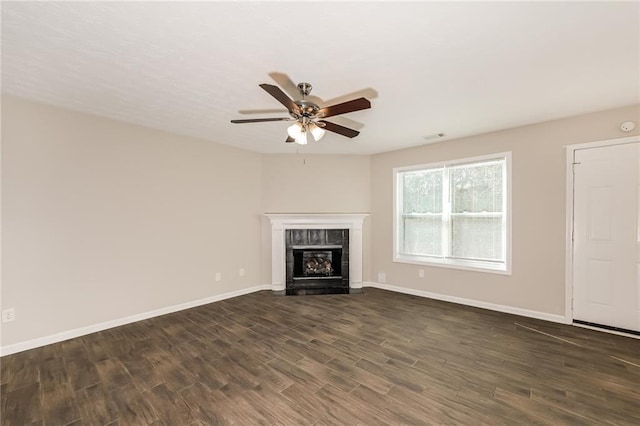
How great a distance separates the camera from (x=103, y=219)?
327 centimetres

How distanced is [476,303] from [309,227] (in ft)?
9.52

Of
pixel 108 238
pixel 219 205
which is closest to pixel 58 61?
pixel 108 238

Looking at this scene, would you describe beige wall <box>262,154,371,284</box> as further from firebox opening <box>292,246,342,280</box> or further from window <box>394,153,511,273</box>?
window <box>394,153,511,273</box>

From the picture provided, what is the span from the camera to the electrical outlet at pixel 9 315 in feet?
8.71

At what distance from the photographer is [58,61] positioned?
2102mm

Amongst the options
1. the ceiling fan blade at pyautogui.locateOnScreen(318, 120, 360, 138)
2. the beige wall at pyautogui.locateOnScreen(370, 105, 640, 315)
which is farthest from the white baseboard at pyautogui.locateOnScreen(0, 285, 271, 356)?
the beige wall at pyautogui.locateOnScreen(370, 105, 640, 315)

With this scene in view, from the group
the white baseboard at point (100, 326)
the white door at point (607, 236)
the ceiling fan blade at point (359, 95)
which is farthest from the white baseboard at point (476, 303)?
the ceiling fan blade at point (359, 95)

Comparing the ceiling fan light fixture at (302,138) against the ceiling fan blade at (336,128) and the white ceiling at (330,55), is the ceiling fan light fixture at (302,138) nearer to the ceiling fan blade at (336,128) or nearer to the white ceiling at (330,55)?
the ceiling fan blade at (336,128)

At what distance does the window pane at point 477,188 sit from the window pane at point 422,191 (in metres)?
0.25

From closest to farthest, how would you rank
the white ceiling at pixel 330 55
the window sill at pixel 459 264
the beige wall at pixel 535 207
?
the white ceiling at pixel 330 55
the beige wall at pixel 535 207
the window sill at pixel 459 264

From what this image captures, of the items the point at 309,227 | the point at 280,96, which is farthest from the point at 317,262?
the point at 280,96

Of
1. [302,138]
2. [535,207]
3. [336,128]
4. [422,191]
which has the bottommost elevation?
[535,207]

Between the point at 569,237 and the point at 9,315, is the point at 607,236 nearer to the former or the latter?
the point at 569,237

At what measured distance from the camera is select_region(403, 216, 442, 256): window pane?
181 inches
